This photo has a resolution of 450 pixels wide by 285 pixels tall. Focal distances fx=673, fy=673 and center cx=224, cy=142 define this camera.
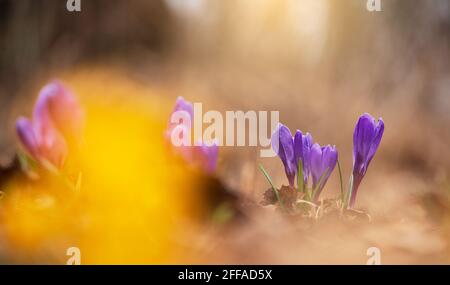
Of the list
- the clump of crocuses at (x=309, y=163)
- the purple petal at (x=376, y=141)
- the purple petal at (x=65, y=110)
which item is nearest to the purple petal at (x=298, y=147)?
the clump of crocuses at (x=309, y=163)

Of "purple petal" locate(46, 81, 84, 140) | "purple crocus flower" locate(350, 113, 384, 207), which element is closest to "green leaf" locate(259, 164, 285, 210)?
"purple crocus flower" locate(350, 113, 384, 207)

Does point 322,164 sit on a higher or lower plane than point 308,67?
lower

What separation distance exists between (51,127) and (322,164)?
0.49 metres

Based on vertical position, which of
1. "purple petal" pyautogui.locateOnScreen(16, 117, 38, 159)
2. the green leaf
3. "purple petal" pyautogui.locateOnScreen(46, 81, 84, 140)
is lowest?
the green leaf

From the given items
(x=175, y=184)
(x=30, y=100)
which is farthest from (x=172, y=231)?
(x=30, y=100)

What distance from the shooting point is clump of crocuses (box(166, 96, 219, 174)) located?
4.01 feet

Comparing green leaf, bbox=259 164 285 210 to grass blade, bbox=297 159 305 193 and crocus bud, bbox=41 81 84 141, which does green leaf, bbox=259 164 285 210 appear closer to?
grass blade, bbox=297 159 305 193

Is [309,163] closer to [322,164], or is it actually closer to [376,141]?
[322,164]

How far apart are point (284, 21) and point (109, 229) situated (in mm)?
501

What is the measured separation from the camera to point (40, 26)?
4.09 ft

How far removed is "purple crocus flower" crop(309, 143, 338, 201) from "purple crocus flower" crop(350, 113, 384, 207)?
0.14 feet

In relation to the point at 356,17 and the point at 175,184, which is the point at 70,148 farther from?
the point at 356,17

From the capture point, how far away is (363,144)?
122cm

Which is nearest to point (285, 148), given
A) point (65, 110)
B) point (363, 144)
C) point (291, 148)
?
point (291, 148)
